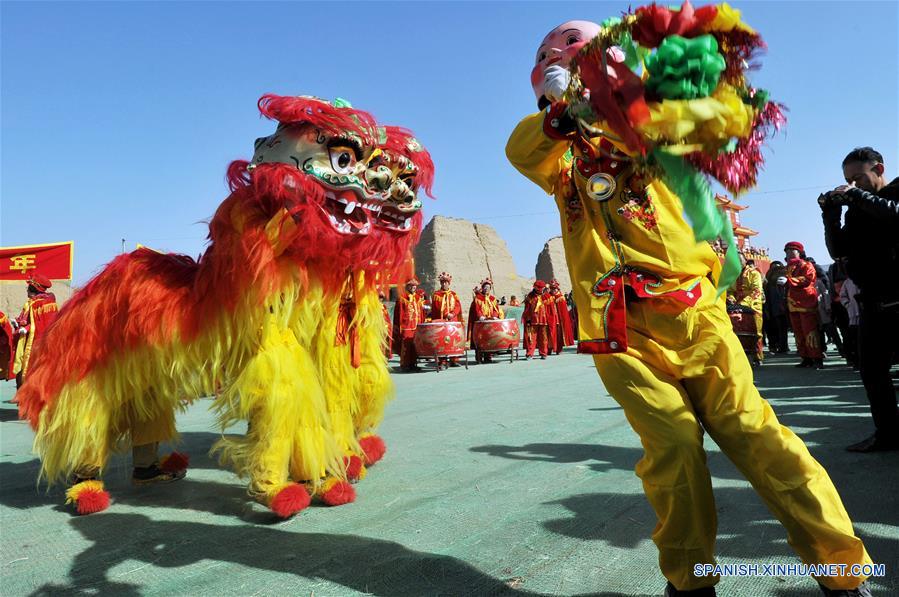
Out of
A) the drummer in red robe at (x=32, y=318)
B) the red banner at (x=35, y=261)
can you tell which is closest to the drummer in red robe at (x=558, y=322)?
the red banner at (x=35, y=261)

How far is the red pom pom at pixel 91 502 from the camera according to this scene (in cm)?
291

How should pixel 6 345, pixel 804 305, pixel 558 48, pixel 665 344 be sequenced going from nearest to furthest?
pixel 665 344 → pixel 558 48 → pixel 6 345 → pixel 804 305

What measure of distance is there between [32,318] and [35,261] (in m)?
3.00

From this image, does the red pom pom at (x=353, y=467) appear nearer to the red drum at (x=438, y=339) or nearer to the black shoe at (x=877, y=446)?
the black shoe at (x=877, y=446)

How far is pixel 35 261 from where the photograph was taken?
9180 millimetres

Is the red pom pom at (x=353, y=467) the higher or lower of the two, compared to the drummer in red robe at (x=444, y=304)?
lower

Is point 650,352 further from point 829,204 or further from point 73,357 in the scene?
point 73,357

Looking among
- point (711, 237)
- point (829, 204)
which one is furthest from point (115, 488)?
point (829, 204)

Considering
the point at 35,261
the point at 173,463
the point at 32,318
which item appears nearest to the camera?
the point at 173,463

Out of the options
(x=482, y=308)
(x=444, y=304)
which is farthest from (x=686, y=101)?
(x=482, y=308)

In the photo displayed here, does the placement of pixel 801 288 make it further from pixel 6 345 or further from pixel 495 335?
pixel 6 345

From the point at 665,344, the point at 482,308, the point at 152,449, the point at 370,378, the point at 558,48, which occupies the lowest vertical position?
the point at 152,449

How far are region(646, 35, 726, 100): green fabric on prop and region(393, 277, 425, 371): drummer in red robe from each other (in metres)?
9.95

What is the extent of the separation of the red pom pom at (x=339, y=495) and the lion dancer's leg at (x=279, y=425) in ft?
0.19
